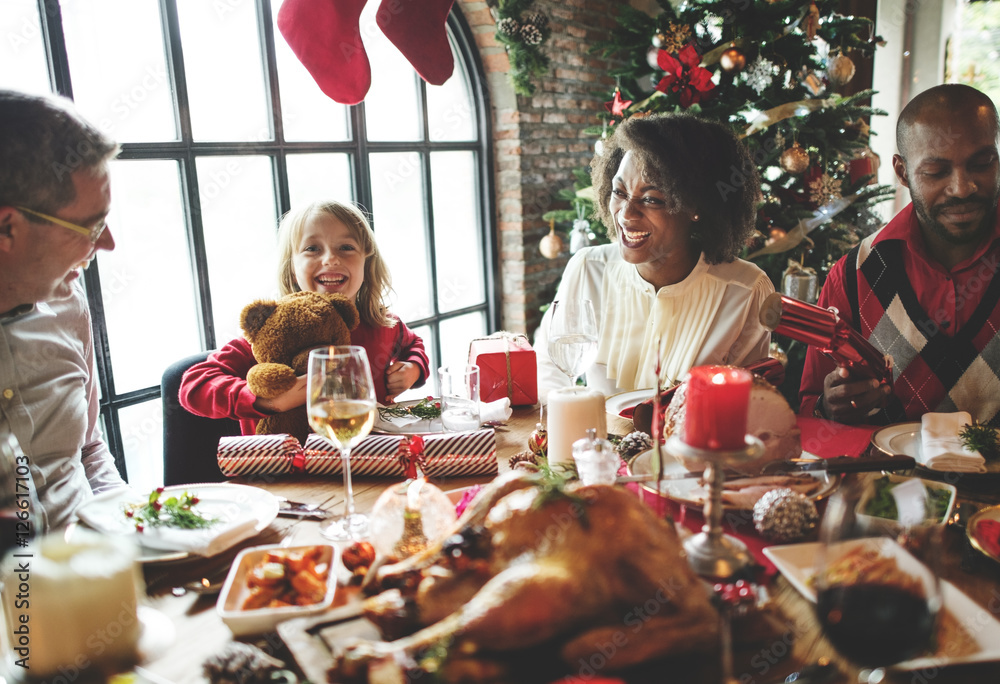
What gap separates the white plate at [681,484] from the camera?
95 cm

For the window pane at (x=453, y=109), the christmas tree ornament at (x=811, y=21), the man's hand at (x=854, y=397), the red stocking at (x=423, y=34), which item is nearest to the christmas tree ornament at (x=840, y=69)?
the christmas tree ornament at (x=811, y=21)

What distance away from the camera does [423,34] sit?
2152 millimetres

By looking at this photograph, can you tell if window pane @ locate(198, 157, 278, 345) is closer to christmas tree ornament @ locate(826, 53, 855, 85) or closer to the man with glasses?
the man with glasses

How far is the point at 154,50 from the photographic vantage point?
7.77 ft

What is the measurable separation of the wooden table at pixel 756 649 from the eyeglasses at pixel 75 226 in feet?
2.13

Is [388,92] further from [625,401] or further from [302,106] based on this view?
[625,401]

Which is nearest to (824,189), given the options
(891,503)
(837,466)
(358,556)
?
(837,466)

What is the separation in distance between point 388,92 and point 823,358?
2.48m

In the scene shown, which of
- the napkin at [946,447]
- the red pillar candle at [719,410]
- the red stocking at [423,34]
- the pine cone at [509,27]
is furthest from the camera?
the pine cone at [509,27]

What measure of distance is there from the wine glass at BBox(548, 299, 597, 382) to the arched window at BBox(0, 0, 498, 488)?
2.79 ft

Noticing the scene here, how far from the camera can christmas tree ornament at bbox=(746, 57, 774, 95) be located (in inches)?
108

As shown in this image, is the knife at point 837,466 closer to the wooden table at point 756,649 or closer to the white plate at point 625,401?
the wooden table at point 756,649

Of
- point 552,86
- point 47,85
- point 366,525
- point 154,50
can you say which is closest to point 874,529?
point 366,525

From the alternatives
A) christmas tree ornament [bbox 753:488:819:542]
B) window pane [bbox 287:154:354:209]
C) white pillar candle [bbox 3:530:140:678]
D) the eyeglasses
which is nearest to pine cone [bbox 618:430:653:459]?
christmas tree ornament [bbox 753:488:819:542]
